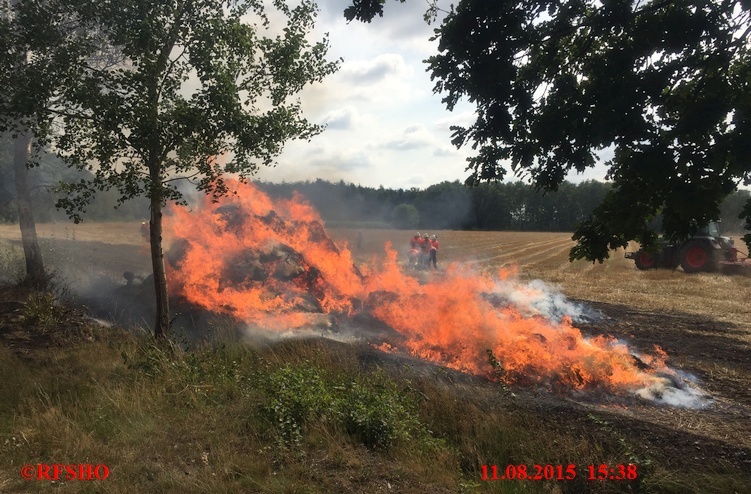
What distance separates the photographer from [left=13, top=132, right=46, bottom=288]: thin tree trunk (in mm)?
11602

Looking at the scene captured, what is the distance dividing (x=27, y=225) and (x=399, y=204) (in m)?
36.9

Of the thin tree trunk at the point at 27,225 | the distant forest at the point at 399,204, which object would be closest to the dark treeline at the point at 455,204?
the distant forest at the point at 399,204

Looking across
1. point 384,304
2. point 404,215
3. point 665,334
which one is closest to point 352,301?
point 384,304

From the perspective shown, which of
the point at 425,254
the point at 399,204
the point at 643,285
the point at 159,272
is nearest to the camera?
the point at 159,272

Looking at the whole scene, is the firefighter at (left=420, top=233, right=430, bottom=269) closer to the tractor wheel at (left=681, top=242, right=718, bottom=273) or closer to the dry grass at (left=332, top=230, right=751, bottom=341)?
the dry grass at (left=332, top=230, right=751, bottom=341)

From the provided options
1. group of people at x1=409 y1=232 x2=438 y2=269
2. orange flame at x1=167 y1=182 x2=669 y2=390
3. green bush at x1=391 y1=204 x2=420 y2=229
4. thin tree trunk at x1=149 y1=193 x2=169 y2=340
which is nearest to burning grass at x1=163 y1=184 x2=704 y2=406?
orange flame at x1=167 y1=182 x2=669 y2=390

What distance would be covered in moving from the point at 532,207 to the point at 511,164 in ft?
278

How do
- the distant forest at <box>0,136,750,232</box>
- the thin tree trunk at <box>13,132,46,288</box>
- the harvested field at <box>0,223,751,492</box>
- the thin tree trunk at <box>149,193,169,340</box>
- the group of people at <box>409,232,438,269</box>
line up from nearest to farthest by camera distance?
the harvested field at <box>0,223,751,492</box>
the thin tree trunk at <box>149,193,169,340</box>
the thin tree trunk at <box>13,132,46,288</box>
the distant forest at <box>0,136,750,232</box>
the group of people at <box>409,232,438,269</box>

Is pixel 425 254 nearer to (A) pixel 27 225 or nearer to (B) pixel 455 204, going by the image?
(A) pixel 27 225

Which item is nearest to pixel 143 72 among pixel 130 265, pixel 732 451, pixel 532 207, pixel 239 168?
pixel 239 168

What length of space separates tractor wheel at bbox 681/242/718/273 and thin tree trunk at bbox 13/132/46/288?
24532mm

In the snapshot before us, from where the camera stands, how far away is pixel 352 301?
12695mm

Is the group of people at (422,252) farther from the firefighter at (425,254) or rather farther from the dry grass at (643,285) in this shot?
the dry grass at (643,285)

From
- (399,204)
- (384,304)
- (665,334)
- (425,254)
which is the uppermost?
(399,204)
